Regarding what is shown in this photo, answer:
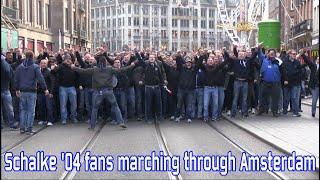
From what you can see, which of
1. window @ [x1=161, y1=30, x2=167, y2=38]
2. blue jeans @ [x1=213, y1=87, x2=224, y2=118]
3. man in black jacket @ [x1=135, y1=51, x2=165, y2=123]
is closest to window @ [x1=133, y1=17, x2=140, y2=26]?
window @ [x1=161, y1=30, x2=167, y2=38]

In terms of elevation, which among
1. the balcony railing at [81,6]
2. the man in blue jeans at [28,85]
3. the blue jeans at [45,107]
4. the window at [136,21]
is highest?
the window at [136,21]

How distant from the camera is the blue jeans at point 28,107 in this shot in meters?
14.2

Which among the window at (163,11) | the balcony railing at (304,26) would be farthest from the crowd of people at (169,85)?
the window at (163,11)

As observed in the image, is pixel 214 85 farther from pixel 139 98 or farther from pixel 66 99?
pixel 66 99

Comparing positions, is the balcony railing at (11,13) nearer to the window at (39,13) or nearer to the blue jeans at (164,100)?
the window at (39,13)

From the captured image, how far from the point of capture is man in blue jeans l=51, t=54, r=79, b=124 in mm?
16375

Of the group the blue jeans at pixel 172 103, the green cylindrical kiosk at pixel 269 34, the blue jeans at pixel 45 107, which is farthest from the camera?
the green cylindrical kiosk at pixel 269 34

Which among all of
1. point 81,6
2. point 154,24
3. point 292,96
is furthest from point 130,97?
point 154,24

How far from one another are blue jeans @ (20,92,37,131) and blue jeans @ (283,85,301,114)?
26.1 feet

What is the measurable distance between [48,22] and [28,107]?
36575mm

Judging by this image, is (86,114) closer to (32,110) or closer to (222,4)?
(32,110)

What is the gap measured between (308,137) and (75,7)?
48450 mm

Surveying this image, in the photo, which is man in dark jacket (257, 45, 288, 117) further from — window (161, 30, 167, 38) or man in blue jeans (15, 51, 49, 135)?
window (161, 30, 167, 38)

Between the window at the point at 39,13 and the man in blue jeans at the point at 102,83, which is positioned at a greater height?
the window at the point at 39,13
